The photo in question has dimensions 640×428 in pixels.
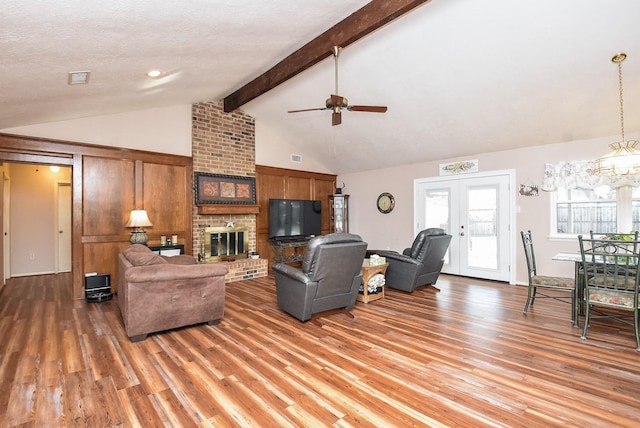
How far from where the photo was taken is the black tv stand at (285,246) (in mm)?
7004

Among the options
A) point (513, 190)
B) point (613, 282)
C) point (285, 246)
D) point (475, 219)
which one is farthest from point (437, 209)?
point (613, 282)

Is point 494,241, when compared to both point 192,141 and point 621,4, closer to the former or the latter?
point 621,4

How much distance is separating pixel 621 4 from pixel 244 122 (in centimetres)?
594

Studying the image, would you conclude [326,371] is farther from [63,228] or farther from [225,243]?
[63,228]

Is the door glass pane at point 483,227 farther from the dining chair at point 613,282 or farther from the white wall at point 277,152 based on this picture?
the white wall at point 277,152

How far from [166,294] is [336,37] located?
3409mm

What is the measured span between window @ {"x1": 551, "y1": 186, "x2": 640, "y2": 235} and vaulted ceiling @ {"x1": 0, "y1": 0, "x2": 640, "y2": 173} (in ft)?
2.98

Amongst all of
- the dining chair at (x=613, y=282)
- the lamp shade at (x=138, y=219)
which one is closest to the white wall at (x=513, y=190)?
the dining chair at (x=613, y=282)

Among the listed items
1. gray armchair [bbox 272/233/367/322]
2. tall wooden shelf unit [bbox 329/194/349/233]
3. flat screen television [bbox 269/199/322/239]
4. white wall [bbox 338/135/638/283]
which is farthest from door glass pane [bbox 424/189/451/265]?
gray armchair [bbox 272/233/367/322]

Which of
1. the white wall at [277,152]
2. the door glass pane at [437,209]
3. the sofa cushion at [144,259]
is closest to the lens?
the sofa cushion at [144,259]

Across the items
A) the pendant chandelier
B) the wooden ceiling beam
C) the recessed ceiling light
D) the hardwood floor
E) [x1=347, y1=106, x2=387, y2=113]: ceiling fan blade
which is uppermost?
the wooden ceiling beam

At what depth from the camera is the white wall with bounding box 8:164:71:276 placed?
6309 mm

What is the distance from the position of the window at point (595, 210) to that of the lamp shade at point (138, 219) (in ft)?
22.4

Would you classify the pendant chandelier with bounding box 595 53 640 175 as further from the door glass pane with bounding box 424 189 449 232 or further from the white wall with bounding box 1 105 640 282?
the door glass pane with bounding box 424 189 449 232
